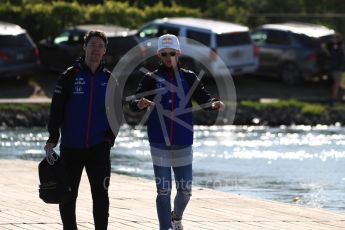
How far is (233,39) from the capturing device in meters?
30.0

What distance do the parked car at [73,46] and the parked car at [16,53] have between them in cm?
109

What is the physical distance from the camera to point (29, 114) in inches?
1019

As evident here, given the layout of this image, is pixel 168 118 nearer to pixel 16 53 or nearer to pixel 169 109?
pixel 169 109

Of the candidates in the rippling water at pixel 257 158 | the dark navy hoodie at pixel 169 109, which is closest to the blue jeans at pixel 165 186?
the dark navy hoodie at pixel 169 109

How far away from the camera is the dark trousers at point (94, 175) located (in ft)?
29.9

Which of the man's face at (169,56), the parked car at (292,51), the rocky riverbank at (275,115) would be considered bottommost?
the rocky riverbank at (275,115)

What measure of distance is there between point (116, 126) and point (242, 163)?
9.79 metres

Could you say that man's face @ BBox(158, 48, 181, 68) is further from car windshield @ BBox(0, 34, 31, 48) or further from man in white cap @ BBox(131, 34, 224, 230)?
car windshield @ BBox(0, 34, 31, 48)

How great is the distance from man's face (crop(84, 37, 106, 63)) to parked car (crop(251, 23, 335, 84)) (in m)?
21.6

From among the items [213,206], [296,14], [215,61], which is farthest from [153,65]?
[213,206]

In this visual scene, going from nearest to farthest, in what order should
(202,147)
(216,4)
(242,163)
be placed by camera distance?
(242,163) < (202,147) < (216,4)

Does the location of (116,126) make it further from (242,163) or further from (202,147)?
(202,147)

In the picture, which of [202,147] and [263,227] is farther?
[202,147]

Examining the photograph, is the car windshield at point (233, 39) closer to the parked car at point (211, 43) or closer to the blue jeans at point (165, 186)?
the parked car at point (211, 43)
